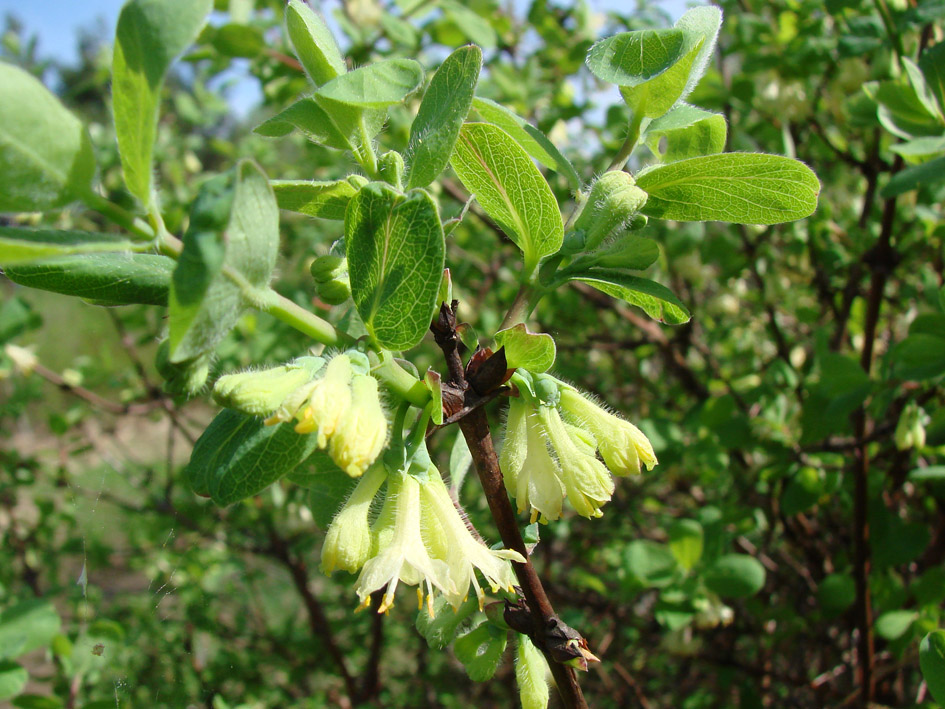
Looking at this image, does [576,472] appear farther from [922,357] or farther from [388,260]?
[922,357]

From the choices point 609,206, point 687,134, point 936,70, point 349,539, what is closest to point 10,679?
point 349,539

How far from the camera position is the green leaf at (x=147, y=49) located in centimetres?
60

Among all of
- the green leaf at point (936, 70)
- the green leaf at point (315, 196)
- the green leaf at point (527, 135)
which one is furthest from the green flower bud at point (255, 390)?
the green leaf at point (936, 70)

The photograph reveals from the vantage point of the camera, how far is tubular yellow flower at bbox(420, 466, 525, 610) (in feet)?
2.64

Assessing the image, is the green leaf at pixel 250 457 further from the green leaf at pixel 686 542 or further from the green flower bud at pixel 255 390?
the green leaf at pixel 686 542

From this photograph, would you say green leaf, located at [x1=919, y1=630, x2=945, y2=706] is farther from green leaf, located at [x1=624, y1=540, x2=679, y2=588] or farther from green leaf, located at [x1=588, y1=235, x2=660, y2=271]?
green leaf, located at [x1=624, y1=540, x2=679, y2=588]

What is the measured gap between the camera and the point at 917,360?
1.45 m

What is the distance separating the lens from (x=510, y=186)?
0.82 m

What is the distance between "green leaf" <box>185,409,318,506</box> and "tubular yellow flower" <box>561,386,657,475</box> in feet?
1.05

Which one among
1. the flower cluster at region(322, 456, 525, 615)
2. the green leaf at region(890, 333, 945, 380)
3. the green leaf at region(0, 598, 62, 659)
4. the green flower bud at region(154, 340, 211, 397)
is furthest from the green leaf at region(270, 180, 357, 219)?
the green leaf at region(0, 598, 62, 659)

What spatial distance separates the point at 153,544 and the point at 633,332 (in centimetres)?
298

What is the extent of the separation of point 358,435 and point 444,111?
37 centimetres

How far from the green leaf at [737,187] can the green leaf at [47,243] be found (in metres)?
0.60

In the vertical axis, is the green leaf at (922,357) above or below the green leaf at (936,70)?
below
